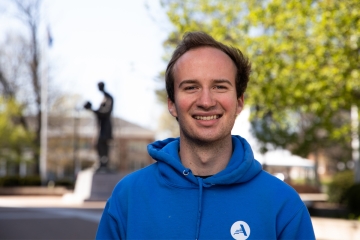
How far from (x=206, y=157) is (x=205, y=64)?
344 millimetres

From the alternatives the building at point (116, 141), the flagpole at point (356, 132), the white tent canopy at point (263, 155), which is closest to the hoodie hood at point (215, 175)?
the flagpole at point (356, 132)

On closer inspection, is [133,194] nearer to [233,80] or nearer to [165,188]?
[165,188]

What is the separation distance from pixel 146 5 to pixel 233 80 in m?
21.1

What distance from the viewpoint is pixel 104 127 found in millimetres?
24156

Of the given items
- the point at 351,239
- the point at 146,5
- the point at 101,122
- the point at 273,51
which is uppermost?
the point at 146,5

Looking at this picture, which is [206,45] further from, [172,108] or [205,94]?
[172,108]

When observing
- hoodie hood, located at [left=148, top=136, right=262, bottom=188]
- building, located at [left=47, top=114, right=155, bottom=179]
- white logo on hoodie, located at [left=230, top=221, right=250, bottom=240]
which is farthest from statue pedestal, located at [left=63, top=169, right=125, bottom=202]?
Result: building, located at [left=47, top=114, right=155, bottom=179]

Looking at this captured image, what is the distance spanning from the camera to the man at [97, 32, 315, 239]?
7.41 ft

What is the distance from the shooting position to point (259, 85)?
15.9 m

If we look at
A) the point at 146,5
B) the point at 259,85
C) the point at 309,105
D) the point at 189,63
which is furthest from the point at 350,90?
the point at 189,63

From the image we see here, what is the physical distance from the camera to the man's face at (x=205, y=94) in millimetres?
2371

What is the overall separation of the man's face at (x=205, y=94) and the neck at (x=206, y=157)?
33 mm

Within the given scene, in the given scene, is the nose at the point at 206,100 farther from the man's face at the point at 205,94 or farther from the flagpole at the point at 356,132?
the flagpole at the point at 356,132

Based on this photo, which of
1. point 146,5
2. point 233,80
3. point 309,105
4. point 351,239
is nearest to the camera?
point 233,80
